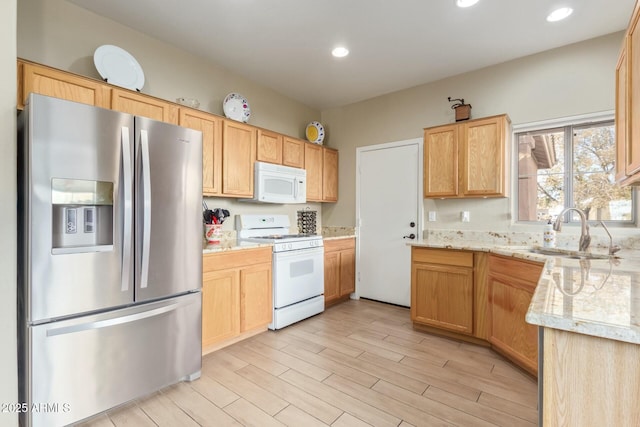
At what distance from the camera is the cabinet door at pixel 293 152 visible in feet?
11.9

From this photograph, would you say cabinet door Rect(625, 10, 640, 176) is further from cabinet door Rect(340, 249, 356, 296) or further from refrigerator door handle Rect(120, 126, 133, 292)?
cabinet door Rect(340, 249, 356, 296)

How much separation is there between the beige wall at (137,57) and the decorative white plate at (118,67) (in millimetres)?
156

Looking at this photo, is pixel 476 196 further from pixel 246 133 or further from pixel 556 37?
pixel 246 133

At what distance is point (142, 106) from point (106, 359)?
1810 mm

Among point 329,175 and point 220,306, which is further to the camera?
point 329,175

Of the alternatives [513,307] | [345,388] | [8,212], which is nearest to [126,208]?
[8,212]

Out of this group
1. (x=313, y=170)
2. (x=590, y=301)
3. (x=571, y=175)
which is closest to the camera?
(x=590, y=301)

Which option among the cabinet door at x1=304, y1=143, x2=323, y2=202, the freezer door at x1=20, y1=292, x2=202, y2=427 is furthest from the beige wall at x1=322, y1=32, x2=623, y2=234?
the freezer door at x1=20, y1=292, x2=202, y2=427

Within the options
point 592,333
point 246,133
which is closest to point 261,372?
point 592,333

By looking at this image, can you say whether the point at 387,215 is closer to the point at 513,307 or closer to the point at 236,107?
the point at 513,307

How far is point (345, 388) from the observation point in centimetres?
202

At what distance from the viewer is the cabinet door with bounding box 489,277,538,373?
2133mm

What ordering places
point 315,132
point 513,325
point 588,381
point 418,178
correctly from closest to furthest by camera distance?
point 588,381 → point 513,325 → point 418,178 → point 315,132

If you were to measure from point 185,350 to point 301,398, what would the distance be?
2.79ft
